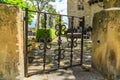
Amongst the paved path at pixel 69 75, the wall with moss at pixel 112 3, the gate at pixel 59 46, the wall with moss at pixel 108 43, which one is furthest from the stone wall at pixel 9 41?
the wall with moss at pixel 112 3

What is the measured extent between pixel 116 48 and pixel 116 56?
19 centimetres

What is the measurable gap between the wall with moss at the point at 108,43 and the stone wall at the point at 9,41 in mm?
2233

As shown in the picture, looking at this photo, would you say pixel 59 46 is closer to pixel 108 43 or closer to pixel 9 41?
pixel 108 43

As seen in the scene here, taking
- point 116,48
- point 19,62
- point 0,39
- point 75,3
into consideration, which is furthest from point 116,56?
point 75,3

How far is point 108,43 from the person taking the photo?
579cm

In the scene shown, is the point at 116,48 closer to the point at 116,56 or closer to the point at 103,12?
the point at 116,56

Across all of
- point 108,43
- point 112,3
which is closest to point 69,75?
point 108,43

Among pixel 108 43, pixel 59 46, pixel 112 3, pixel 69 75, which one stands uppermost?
pixel 112 3

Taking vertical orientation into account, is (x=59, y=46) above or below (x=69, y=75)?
above

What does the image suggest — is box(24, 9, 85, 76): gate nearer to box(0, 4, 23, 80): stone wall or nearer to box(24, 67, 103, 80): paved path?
box(24, 67, 103, 80): paved path

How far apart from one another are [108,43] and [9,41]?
8.02 feet

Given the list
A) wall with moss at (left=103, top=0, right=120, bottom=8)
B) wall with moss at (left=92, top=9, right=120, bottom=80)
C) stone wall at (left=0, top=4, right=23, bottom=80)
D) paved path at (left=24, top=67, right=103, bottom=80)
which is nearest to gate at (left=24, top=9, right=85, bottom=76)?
paved path at (left=24, top=67, right=103, bottom=80)

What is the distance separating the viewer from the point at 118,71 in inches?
220

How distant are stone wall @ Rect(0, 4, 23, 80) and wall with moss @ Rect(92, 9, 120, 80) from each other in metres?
2.23
